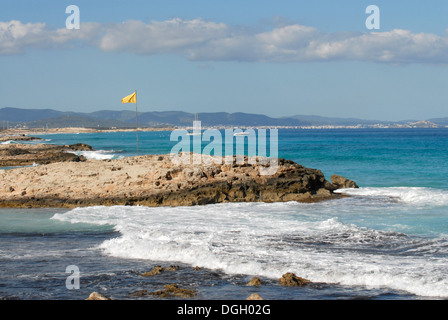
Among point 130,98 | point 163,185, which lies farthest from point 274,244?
point 130,98

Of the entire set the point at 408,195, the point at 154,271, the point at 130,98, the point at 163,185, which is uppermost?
the point at 130,98

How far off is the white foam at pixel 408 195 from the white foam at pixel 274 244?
14.2 ft

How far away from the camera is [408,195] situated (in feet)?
70.4

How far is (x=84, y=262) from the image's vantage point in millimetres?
11367

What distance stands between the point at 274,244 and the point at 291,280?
10.4 ft

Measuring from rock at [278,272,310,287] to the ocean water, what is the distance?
0.13 metres

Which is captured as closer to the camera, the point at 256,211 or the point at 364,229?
the point at 364,229

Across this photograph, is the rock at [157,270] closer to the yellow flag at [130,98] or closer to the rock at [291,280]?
the rock at [291,280]

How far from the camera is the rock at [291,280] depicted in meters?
9.63

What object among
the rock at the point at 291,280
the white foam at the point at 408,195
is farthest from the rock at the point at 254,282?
the white foam at the point at 408,195

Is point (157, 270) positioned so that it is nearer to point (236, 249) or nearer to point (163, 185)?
point (236, 249)
